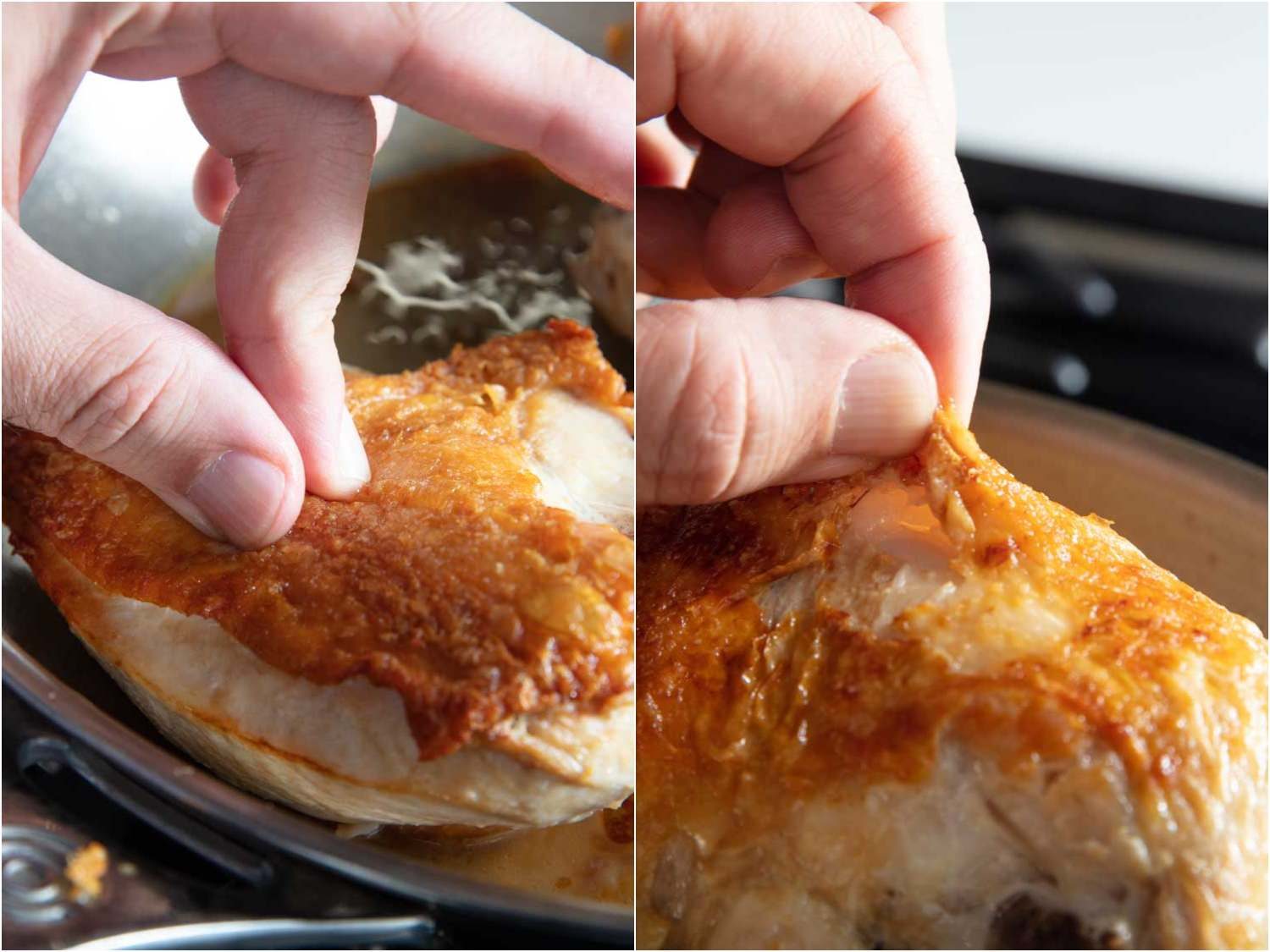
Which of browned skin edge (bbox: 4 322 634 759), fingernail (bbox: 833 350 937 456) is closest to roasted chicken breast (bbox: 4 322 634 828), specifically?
browned skin edge (bbox: 4 322 634 759)

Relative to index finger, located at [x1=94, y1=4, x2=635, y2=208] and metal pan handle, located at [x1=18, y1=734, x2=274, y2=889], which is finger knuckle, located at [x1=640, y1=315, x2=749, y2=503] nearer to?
index finger, located at [x1=94, y1=4, x2=635, y2=208]

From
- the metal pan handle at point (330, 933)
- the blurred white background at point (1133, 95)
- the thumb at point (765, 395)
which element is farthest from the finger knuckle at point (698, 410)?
the blurred white background at point (1133, 95)

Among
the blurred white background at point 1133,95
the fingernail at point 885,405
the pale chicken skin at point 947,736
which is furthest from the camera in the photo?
the blurred white background at point 1133,95

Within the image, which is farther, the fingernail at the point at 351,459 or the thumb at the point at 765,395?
the fingernail at the point at 351,459

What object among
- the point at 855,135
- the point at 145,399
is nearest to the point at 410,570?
the point at 145,399

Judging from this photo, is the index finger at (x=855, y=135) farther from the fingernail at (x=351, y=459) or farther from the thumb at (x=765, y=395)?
the fingernail at (x=351, y=459)

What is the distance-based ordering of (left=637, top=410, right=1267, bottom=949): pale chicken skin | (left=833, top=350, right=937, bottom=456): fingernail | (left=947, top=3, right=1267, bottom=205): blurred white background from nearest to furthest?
(left=637, top=410, right=1267, bottom=949): pale chicken skin < (left=833, top=350, right=937, bottom=456): fingernail < (left=947, top=3, right=1267, bottom=205): blurred white background

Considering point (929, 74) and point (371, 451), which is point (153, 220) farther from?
point (929, 74)
